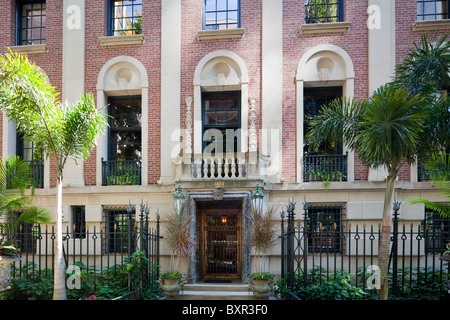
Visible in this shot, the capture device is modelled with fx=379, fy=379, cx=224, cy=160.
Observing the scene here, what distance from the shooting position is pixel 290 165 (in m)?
12.6

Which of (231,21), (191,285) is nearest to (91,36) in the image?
(231,21)

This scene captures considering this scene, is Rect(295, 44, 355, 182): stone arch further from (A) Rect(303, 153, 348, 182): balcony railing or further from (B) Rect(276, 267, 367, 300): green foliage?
(B) Rect(276, 267, 367, 300): green foliage

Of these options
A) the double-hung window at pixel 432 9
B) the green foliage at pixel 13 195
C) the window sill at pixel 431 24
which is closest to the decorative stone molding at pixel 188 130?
the green foliage at pixel 13 195

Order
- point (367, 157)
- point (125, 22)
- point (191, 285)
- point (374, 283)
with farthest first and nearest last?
point (125, 22) → point (191, 285) → point (374, 283) → point (367, 157)

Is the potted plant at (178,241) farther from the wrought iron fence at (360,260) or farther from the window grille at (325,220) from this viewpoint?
the window grille at (325,220)

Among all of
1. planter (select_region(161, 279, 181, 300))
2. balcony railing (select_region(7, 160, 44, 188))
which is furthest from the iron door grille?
balcony railing (select_region(7, 160, 44, 188))

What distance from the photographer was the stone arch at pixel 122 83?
43.7 ft

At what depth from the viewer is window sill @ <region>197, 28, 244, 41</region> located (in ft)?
42.6

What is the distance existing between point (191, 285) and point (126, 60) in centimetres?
800

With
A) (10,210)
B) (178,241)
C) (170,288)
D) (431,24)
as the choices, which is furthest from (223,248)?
(431,24)

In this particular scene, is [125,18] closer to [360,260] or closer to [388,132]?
[388,132]

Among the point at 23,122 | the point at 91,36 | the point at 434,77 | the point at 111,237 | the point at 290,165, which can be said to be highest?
the point at 91,36

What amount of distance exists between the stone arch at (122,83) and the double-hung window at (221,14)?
2907 mm

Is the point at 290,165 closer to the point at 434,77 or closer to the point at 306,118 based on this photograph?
the point at 306,118
